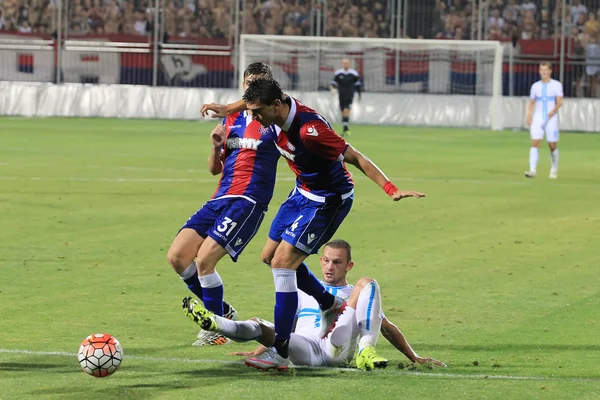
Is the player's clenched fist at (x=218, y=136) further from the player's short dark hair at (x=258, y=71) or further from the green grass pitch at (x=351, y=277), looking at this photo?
the green grass pitch at (x=351, y=277)

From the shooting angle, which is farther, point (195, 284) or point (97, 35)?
point (97, 35)

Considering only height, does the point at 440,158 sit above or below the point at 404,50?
below

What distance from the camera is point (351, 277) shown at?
11648 mm

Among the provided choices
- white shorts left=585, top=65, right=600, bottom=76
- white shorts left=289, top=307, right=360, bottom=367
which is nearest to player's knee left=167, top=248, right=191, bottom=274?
white shorts left=289, top=307, right=360, bottom=367

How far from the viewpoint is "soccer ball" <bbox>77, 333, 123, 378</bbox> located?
23.4 ft

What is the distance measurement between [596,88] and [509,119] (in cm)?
294

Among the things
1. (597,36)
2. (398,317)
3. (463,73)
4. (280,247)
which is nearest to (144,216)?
(398,317)

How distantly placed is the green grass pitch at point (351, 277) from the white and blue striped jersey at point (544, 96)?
130cm

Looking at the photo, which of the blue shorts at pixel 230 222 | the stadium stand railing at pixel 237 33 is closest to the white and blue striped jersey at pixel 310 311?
the blue shorts at pixel 230 222

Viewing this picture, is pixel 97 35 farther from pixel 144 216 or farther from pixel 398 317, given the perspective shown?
pixel 398 317

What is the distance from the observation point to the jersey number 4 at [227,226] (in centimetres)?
Answer: 876

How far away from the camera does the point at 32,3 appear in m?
43.2

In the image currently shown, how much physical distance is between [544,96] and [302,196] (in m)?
16.5

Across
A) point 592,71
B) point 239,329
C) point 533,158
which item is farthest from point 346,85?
point 239,329
